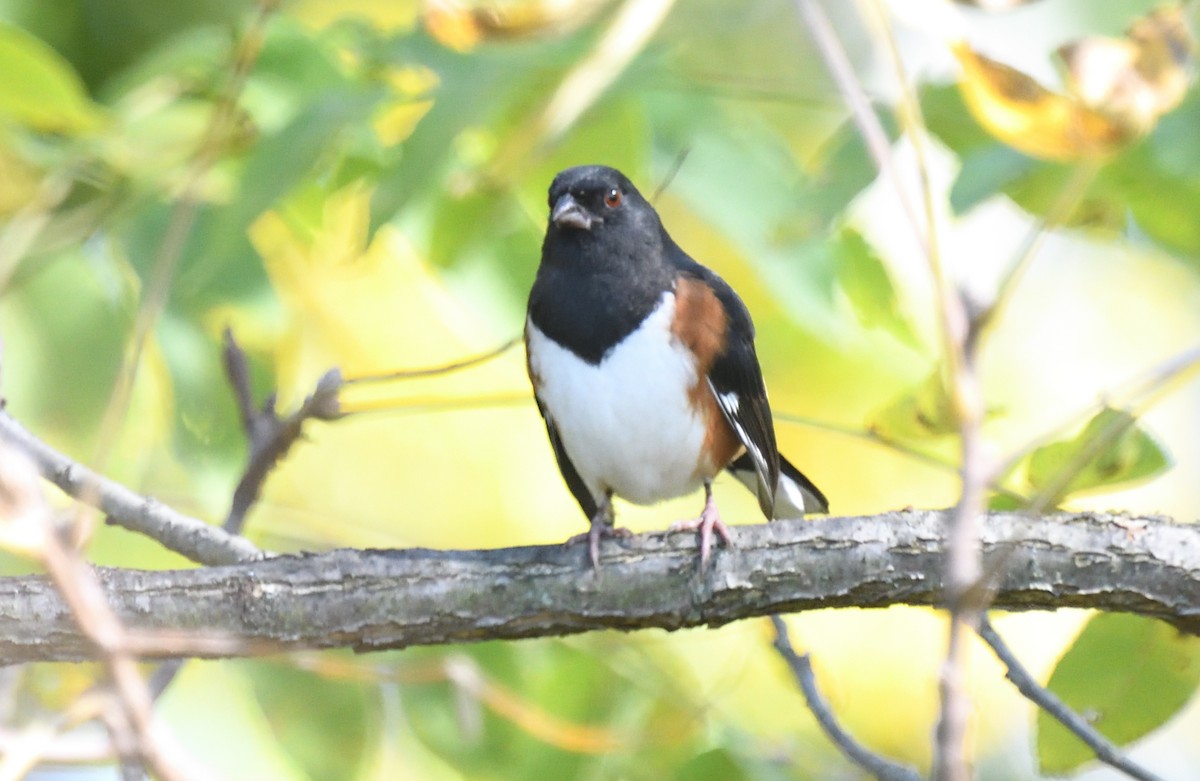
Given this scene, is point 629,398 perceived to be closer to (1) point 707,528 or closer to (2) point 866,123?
(1) point 707,528

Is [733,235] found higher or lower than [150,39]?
higher

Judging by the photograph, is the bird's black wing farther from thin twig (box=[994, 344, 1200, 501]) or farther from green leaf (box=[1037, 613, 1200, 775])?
thin twig (box=[994, 344, 1200, 501])

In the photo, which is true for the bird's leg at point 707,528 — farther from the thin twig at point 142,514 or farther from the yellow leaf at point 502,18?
the yellow leaf at point 502,18

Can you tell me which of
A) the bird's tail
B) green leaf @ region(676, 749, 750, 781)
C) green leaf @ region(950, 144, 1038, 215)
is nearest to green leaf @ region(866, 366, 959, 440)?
green leaf @ region(950, 144, 1038, 215)

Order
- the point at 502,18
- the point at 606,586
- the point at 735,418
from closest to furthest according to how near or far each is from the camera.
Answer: the point at 502,18
the point at 606,586
the point at 735,418

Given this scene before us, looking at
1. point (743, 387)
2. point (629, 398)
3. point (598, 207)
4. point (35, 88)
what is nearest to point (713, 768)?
point (629, 398)

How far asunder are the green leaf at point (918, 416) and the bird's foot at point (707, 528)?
373 mm

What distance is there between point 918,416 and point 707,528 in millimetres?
530

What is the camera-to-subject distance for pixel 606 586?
254 centimetres

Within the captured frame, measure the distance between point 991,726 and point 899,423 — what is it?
2976 millimetres

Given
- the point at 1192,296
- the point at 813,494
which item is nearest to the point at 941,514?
the point at 813,494

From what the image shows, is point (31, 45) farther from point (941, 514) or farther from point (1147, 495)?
point (1147, 495)

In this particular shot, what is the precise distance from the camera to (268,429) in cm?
255

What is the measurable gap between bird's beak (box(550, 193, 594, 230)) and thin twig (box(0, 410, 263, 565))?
3.63ft
